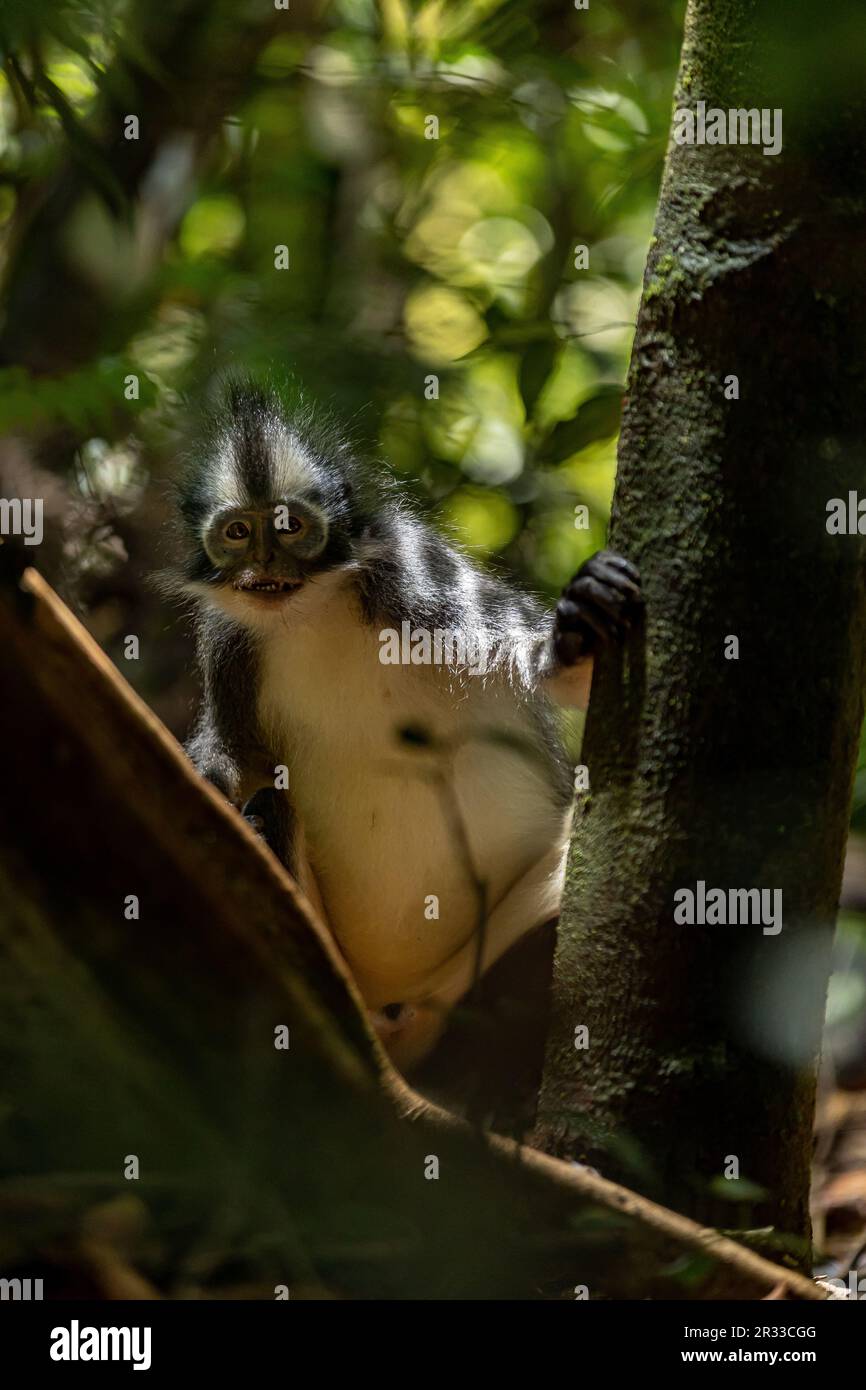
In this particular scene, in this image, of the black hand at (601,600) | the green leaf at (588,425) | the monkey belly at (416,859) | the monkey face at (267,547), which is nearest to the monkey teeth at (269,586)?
the monkey face at (267,547)

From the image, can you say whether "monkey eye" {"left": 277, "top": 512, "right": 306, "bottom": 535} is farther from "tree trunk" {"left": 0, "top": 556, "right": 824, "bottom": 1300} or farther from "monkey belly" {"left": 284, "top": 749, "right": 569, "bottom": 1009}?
"tree trunk" {"left": 0, "top": 556, "right": 824, "bottom": 1300}

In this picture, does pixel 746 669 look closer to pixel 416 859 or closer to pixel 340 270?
pixel 416 859

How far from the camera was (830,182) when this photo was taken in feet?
8.39

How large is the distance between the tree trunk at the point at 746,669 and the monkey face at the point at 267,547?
1710 millimetres

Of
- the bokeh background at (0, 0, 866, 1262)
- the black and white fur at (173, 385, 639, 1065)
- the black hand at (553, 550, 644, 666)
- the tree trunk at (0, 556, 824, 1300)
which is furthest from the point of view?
the bokeh background at (0, 0, 866, 1262)

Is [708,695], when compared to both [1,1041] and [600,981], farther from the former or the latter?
[1,1041]

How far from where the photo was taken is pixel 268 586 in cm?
411

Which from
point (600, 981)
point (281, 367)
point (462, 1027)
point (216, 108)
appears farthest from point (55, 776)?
point (216, 108)

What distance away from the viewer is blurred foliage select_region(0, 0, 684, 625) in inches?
196

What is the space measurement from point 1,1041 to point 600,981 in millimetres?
1248

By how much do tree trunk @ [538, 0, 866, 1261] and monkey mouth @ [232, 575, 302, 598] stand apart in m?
1.70

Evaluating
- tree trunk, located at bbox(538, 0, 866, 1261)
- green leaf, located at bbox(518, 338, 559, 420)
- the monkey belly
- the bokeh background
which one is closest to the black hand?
tree trunk, located at bbox(538, 0, 866, 1261)

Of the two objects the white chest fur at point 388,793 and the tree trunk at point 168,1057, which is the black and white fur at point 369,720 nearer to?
the white chest fur at point 388,793

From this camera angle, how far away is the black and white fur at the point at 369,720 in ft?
13.4
